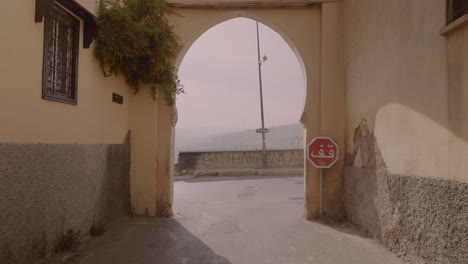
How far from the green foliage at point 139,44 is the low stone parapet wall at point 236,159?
9256 mm

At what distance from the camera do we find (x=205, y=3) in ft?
21.2

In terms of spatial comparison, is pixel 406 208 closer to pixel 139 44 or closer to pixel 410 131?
pixel 410 131

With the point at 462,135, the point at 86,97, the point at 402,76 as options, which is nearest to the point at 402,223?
the point at 462,135

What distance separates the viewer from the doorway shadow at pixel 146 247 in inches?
158

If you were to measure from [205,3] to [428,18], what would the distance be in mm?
4291

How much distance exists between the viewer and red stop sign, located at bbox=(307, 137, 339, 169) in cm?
597

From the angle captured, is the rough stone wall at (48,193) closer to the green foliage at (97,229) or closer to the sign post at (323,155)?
the green foliage at (97,229)

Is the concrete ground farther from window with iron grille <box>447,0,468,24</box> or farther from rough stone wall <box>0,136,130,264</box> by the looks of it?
window with iron grille <box>447,0,468,24</box>

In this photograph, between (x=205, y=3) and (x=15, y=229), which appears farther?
(x=205, y=3)

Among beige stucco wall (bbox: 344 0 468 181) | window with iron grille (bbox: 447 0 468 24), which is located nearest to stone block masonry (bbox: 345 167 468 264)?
beige stucco wall (bbox: 344 0 468 181)

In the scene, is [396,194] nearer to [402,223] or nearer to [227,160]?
[402,223]

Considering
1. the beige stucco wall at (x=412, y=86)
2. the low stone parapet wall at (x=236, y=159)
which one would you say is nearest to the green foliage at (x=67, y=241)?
the beige stucco wall at (x=412, y=86)

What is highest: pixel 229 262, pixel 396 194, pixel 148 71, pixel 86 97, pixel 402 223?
pixel 148 71

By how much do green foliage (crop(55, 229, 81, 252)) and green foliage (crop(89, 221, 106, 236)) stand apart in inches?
19.8
